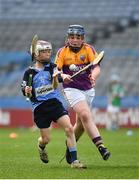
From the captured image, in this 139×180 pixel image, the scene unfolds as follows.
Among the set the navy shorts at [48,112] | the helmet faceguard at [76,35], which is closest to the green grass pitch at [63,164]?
the navy shorts at [48,112]

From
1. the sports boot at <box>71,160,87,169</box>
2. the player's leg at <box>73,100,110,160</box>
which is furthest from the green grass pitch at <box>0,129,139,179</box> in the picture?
the player's leg at <box>73,100,110,160</box>

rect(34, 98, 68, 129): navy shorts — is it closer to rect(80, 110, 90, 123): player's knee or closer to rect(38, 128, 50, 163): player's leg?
rect(38, 128, 50, 163): player's leg

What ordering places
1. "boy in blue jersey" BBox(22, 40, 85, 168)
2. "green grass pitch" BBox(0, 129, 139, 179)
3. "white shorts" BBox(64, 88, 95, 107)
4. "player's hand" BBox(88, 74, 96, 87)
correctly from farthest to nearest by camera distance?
"white shorts" BBox(64, 88, 95, 107)
"player's hand" BBox(88, 74, 96, 87)
"boy in blue jersey" BBox(22, 40, 85, 168)
"green grass pitch" BBox(0, 129, 139, 179)

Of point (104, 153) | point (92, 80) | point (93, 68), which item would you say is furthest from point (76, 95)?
point (104, 153)

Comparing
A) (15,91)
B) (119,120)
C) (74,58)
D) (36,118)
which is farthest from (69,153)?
(15,91)

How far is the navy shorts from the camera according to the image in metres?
10.9

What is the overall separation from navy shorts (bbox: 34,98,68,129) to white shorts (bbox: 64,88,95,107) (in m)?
0.37

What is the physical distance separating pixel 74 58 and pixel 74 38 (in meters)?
0.32

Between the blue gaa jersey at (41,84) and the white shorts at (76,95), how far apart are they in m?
0.40

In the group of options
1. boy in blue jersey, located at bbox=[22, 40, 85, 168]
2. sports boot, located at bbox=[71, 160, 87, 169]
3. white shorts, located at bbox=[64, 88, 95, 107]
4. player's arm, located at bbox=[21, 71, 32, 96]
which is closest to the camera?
sports boot, located at bbox=[71, 160, 87, 169]

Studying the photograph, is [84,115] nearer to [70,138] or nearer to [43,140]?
[70,138]

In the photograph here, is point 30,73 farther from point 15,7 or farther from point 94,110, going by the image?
point 15,7

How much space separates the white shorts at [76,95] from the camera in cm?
1127

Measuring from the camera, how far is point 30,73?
426 inches
